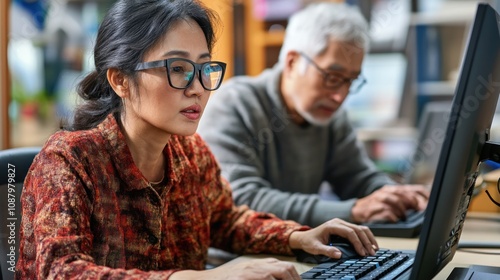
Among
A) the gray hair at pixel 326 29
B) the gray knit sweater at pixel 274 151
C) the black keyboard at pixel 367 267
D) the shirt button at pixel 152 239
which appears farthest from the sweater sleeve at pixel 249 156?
the shirt button at pixel 152 239

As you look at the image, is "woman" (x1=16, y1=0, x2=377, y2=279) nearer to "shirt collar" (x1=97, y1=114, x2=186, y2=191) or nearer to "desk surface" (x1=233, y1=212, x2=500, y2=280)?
"shirt collar" (x1=97, y1=114, x2=186, y2=191)

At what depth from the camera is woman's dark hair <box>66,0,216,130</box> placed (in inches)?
44.7

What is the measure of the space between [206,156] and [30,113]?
2.05 meters

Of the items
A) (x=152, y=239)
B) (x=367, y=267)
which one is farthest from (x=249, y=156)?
(x=367, y=267)

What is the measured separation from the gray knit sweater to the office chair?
632 millimetres

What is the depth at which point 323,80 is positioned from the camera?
6.60 feet

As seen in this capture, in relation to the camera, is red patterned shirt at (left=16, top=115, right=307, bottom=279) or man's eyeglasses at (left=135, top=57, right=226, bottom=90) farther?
man's eyeglasses at (left=135, top=57, right=226, bottom=90)

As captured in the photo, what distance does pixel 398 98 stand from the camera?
3785mm

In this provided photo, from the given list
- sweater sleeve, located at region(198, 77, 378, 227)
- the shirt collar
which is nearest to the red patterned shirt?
the shirt collar

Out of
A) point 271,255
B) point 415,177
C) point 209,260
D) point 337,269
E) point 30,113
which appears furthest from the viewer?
point 30,113

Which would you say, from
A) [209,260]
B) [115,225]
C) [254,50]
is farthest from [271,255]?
[254,50]

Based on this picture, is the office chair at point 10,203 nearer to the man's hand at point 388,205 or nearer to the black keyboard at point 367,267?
the black keyboard at point 367,267

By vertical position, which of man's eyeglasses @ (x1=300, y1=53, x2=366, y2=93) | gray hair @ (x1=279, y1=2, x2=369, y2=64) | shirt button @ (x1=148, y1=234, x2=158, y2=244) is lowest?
shirt button @ (x1=148, y1=234, x2=158, y2=244)

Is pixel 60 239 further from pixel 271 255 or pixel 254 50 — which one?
pixel 254 50
